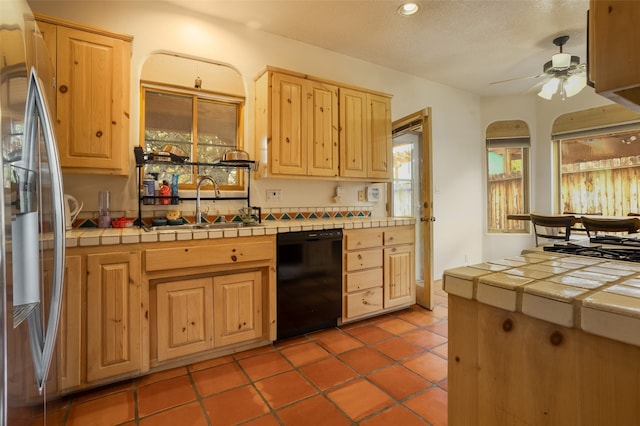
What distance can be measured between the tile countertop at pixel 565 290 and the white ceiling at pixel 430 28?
2.56 m

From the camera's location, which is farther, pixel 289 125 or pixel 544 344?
pixel 289 125

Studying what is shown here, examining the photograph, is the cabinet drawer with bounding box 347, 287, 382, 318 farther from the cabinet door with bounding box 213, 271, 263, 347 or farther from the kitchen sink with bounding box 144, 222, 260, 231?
the kitchen sink with bounding box 144, 222, 260, 231

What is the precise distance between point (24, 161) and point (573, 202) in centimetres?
601

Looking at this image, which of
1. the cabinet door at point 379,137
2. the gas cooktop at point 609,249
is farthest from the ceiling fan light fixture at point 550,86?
the gas cooktop at point 609,249

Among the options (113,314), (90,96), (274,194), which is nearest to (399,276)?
(274,194)

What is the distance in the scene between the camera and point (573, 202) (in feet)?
15.2

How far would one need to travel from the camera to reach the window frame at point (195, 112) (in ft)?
8.16

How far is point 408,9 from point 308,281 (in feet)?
8.08

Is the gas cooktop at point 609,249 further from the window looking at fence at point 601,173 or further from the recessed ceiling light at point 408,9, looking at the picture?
the window looking at fence at point 601,173

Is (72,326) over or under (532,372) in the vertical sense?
under

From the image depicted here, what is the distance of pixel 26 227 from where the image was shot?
A: 85 cm

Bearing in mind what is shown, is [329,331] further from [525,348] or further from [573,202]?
[573,202]

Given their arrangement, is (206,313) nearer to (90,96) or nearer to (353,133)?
(90,96)

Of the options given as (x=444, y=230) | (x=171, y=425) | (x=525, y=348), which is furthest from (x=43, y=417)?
(x=444, y=230)
